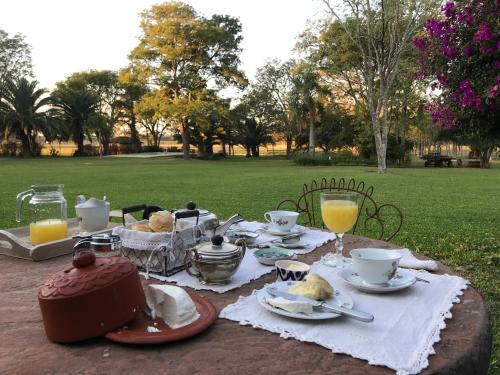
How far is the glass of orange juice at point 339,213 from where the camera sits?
1657 millimetres

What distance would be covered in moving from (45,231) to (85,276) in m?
1.06

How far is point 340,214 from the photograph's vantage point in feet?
5.45

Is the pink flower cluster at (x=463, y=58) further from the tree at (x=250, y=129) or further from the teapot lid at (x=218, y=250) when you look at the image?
the tree at (x=250, y=129)

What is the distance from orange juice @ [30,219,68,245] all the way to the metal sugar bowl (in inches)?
34.2

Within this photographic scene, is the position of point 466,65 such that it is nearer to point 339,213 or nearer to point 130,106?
point 339,213

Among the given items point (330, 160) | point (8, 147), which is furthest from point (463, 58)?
point (8, 147)

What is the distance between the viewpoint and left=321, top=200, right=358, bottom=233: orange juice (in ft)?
5.45

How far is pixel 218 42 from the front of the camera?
33.2m

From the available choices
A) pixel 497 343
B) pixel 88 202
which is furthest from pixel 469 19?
pixel 88 202

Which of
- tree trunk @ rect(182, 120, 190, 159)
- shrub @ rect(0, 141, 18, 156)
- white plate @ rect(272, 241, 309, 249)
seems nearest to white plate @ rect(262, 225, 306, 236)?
white plate @ rect(272, 241, 309, 249)

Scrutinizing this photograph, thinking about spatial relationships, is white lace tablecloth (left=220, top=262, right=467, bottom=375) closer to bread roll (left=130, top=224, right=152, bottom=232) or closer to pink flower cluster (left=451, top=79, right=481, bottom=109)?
bread roll (left=130, top=224, right=152, bottom=232)

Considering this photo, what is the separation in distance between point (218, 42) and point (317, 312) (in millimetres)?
34422

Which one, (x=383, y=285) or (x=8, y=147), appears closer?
(x=383, y=285)

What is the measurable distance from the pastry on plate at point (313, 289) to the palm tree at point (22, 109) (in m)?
39.0
